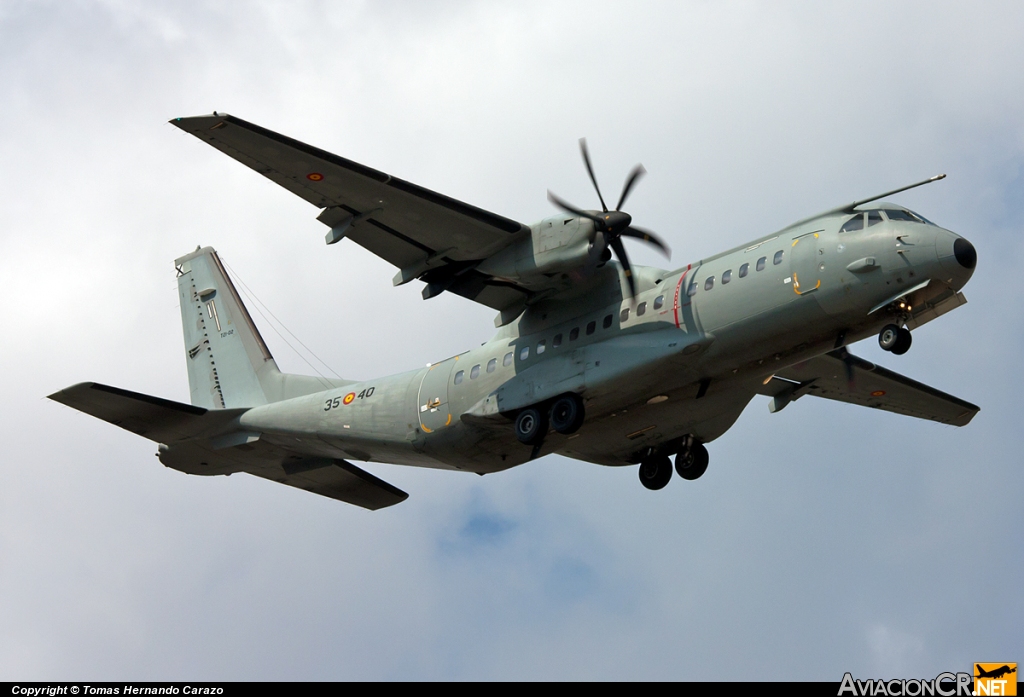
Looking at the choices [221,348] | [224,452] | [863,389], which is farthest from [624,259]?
[221,348]

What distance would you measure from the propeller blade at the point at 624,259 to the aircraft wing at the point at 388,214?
1.49m

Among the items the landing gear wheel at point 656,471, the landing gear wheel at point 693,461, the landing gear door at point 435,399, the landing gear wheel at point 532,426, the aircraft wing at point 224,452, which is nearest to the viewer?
the landing gear wheel at point 532,426

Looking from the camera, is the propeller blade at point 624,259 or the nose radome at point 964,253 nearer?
the nose radome at point 964,253

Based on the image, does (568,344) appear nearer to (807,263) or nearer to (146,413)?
(807,263)

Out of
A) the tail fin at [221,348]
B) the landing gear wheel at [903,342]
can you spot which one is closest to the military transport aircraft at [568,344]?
the landing gear wheel at [903,342]

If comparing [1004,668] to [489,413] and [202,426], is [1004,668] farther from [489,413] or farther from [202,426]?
[202,426]

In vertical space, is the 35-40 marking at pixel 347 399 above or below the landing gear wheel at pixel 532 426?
above

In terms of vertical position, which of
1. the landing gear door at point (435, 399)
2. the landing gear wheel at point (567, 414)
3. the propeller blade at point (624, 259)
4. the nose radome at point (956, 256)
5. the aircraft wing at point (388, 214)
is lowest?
the landing gear wheel at point (567, 414)

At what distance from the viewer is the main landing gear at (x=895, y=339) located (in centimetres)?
1689

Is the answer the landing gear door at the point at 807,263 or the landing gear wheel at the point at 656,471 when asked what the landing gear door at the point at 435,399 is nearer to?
the landing gear wheel at the point at 656,471

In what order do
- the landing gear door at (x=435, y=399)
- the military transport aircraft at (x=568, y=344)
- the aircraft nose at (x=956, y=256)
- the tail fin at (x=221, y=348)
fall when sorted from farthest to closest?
the tail fin at (x=221, y=348) < the landing gear door at (x=435, y=399) < the military transport aircraft at (x=568, y=344) < the aircraft nose at (x=956, y=256)

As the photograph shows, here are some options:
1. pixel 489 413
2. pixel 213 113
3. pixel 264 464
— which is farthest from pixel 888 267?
pixel 264 464

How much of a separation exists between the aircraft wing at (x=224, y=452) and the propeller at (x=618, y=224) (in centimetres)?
719

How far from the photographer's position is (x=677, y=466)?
21.7m
